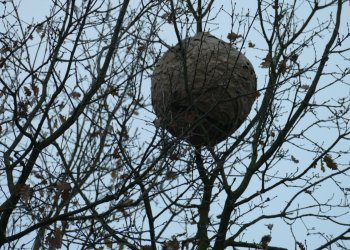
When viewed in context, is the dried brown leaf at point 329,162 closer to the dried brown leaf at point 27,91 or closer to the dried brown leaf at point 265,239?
the dried brown leaf at point 265,239

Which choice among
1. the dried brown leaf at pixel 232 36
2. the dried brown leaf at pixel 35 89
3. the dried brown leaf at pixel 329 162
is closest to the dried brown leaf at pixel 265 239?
the dried brown leaf at pixel 329 162

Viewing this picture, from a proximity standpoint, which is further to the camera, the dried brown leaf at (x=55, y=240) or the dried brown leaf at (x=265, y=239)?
the dried brown leaf at (x=265, y=239)

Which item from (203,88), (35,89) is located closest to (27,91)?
(35,89)

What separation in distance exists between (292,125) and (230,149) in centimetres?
70

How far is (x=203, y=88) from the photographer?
514cm

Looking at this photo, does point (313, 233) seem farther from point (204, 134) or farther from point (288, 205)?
point (204, 134)

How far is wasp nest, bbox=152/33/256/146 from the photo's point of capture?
16.8 feet

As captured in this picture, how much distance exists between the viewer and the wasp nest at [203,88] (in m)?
5.11

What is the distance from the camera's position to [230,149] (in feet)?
18.0

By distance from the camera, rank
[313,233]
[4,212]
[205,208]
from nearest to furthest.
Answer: [4,212]
[205,208]
[313,233]

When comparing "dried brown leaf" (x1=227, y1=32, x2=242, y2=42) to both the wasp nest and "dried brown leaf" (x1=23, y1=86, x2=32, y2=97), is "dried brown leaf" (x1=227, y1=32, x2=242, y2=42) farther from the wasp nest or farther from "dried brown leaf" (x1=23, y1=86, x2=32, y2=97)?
"dried brown leaf" (x1=23, y1=86, x2=32, y2=97)

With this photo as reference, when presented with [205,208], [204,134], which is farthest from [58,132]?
[205,208]

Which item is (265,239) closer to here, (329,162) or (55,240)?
(329,162)

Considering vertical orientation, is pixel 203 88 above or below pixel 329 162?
above
